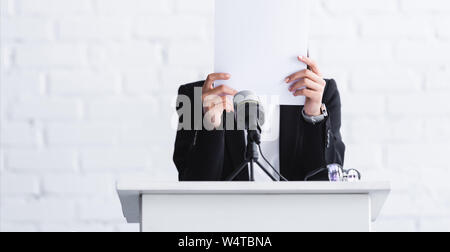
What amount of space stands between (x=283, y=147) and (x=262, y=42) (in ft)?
1.40

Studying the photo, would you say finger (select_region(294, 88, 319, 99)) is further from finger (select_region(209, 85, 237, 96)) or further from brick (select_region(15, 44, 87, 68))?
brick (select_region(15, 44, 87, 68))

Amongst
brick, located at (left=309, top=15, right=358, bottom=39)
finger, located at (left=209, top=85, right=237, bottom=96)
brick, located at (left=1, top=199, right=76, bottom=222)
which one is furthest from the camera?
brick, located at (left=309, top=15, right=358, bottom=39)

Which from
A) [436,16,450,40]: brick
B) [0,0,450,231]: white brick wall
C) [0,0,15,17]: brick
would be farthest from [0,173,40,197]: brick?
[436,16,450,40]: brick

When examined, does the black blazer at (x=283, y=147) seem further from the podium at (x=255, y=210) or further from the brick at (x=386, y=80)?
the podium at (x=255, y=210)

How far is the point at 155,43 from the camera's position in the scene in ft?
7.23

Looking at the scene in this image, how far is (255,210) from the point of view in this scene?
1144 millimetres

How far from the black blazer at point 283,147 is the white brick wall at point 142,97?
19 centimetres

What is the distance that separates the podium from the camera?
3.73 feet

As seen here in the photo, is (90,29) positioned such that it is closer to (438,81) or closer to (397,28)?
(397,28)

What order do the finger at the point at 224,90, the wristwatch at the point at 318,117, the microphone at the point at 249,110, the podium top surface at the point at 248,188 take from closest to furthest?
the podium top surface at the point at 248,188, the microphone at the point at 249,110, the finger at the point at 224,90, the wristwatch at the point at 318,117

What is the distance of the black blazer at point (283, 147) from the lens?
5.57 feet

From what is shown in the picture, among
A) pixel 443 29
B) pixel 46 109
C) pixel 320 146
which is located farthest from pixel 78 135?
pixel 443 29

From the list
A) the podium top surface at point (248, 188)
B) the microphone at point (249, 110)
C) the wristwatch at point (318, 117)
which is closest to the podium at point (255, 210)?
the podium top surface at point (248, 188)
